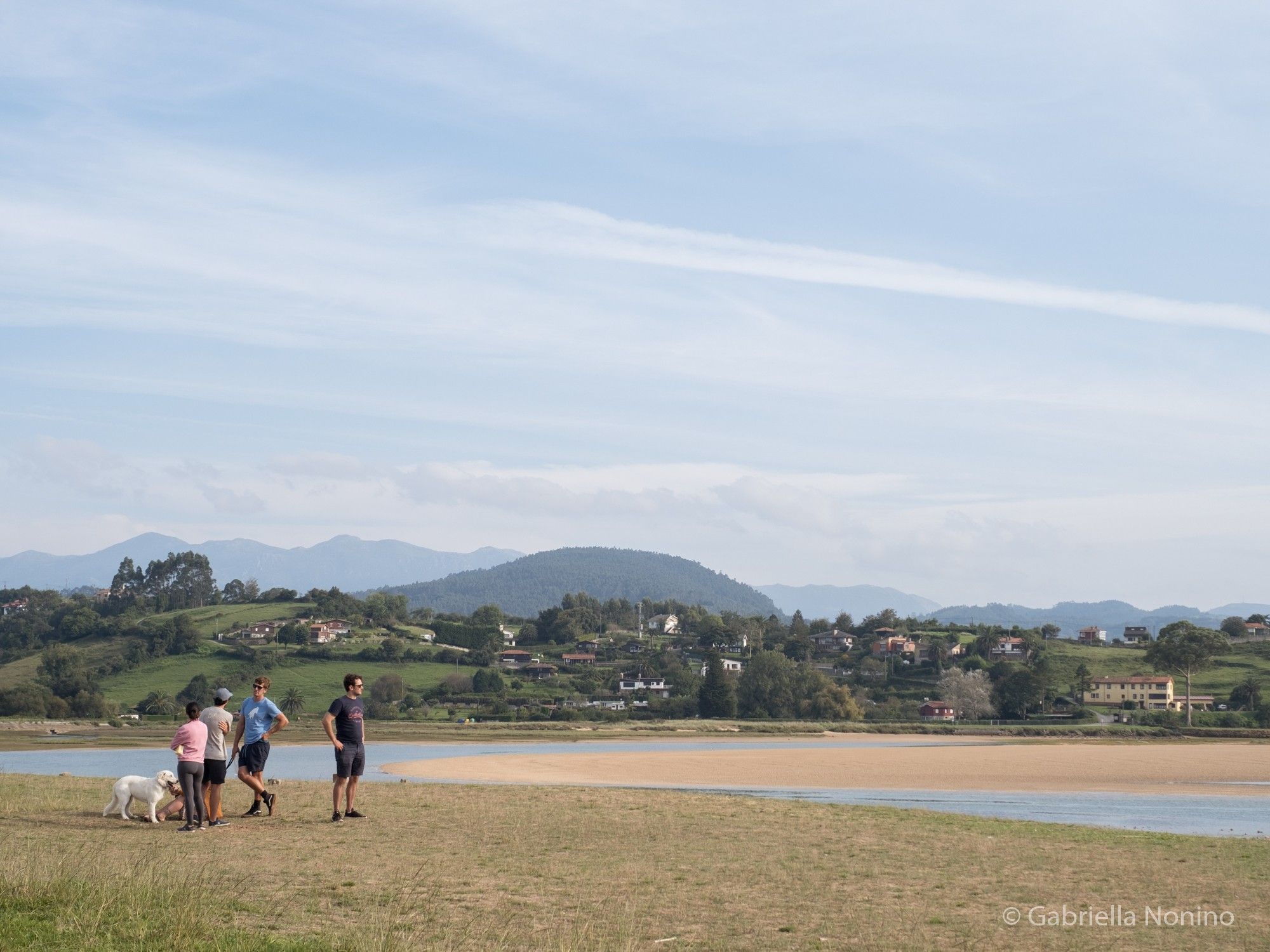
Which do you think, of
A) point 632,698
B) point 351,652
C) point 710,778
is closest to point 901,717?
point 632,698

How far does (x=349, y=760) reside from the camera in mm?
16516

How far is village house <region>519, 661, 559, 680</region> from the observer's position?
137875mm

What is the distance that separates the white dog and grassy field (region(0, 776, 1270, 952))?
0.30m

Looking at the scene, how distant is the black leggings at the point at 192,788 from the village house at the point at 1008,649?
139m

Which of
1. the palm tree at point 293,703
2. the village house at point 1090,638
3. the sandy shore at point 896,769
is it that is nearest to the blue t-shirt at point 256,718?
the sandy shore at point 896,769

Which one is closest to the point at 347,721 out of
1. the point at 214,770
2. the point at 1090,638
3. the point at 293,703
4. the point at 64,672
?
the point at 214,770

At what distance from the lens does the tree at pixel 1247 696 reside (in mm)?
107375

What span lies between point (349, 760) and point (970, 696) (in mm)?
107116

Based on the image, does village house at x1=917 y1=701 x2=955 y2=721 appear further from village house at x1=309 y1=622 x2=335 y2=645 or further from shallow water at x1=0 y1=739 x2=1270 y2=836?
A: village house at x1=309 y1=622 x2=335 y2=645

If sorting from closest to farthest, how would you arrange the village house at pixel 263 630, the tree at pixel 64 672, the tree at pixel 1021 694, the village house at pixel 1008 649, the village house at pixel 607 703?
the tree at pixel 64 672, the tree at pixel 1021 694, the village house at pixel 607 703, the village house at pixel 263 630, the village house at pixel 1008 649

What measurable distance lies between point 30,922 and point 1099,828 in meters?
16.9

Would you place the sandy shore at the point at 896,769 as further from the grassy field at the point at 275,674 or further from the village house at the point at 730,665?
the village house at the point at 730,665

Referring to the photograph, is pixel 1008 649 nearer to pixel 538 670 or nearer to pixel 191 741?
pixel 538 670

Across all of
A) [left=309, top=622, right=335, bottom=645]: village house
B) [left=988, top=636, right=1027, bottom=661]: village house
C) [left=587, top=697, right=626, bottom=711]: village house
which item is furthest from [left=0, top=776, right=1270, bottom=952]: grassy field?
[left=988, top=636, right=1027, bottom=661]: village house
